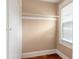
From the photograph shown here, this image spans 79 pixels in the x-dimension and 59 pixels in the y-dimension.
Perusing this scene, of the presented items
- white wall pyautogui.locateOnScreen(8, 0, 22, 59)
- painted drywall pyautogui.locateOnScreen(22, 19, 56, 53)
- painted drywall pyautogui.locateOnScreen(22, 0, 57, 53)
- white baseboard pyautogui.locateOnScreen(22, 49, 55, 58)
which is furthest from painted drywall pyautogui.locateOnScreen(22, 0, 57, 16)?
white baseboard pyautogui.locateOnScreen(22, 49, 55, 58)

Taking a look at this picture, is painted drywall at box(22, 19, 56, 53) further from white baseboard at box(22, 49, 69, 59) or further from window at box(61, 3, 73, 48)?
window at box(61, 3, 73, 48)

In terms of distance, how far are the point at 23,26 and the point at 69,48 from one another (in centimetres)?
151

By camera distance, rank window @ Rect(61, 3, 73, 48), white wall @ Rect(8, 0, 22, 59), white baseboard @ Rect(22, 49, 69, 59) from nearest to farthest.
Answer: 1. white wall @ Rect(8, 0, 22, 59)
2. window @ Rect(61, 3, 73, 48)
3. white baseboard @ Rect(22, 49, 69, 59)

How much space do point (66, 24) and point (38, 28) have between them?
92 centimetres

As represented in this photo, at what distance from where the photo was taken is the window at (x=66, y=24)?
232cm

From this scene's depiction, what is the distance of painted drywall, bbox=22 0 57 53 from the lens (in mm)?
2633

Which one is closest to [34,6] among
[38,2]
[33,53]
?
[38,2]

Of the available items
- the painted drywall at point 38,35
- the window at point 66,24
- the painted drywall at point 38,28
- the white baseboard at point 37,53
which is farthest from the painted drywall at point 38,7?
the white baseboard at point 37,53

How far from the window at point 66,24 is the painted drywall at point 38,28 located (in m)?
0.39

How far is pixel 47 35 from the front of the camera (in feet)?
9.52

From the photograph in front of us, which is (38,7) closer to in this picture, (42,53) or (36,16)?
(36,16)

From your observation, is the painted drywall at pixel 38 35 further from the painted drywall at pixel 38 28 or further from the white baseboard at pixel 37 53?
the white baseboard at pixel 37 53

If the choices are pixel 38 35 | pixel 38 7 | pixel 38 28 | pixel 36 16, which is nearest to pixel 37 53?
pixel 38 35

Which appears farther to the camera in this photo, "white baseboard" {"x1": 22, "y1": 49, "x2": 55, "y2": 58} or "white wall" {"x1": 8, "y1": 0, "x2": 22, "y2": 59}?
"white baseboard" {"x1": 22, "y1": 49, "x2": 55, "y2": 58}
